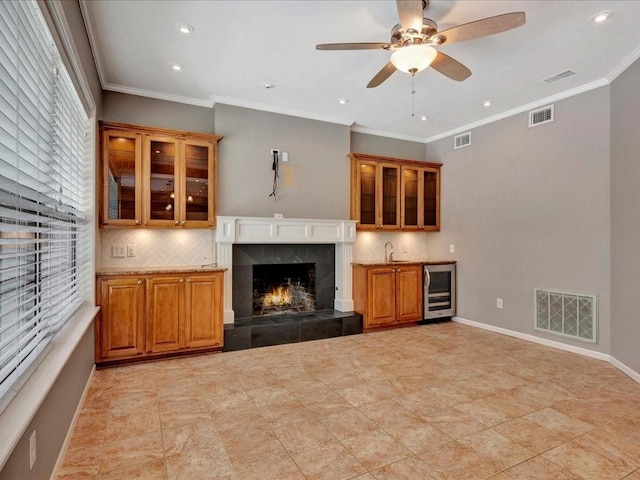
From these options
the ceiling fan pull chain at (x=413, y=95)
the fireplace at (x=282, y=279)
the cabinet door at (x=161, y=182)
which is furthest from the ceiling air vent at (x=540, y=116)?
the cabinet door at (x=161, y=182)

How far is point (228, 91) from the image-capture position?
14.2ft

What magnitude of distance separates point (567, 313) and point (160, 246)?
4900mm

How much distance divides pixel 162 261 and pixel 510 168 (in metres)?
4.70

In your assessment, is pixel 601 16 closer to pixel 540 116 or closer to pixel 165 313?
pixel 540 116

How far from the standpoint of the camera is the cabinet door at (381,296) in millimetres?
5129

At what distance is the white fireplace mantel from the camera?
4.50 metres

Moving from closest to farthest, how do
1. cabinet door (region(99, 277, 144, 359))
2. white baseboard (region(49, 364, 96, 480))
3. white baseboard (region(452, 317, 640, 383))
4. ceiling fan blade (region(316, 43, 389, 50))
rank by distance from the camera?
white baseboard (region(49, 364, 96, 480))
ceiling fan blade (region(316, 43, 389, 50))
white baseboard (region(452, 317, 640, 383))
cabinet door (region(99, 277, 144, 359))

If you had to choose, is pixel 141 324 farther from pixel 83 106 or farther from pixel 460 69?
pixel 460 69

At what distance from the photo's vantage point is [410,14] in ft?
7.93

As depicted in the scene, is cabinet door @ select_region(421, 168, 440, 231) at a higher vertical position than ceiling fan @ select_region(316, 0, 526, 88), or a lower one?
lower

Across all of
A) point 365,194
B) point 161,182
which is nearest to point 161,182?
point 161,182

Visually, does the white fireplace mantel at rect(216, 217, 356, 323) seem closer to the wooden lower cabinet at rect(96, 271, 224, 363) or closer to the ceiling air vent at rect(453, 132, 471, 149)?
the wooden lower cabinet at rect(96, 271, 224, 363)

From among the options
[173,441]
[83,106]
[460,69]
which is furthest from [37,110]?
[460,69]

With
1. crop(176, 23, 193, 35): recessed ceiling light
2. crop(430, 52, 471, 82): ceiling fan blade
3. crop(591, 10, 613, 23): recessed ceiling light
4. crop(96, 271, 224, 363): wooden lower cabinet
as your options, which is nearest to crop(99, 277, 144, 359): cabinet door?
crop(96, 271, 224, 363): wooden lower cabinet
